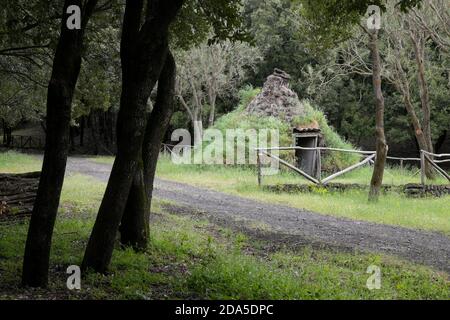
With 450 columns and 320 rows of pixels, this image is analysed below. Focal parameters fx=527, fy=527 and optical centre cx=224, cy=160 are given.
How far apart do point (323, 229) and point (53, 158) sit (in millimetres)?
7475

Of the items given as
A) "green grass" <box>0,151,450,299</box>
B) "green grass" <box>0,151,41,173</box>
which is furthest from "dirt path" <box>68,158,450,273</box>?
"green grass" <box>0,151,41,173</box>

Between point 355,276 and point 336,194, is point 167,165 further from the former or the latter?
point 355,276

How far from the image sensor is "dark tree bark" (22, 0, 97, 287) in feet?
19.7

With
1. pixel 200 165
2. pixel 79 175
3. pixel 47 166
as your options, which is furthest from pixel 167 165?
pixel 47 166

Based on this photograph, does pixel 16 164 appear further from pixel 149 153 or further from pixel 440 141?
pixel 440 141

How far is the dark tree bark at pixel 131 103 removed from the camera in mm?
6547

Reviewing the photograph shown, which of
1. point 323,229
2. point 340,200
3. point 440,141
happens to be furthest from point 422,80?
point 440,141

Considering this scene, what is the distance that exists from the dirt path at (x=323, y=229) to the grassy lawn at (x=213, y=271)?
0.92m

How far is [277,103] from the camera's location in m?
27.1

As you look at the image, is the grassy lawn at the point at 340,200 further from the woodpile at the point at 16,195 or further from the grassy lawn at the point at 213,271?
the woodpile at the point at 16,195

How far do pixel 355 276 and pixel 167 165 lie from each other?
798 inches

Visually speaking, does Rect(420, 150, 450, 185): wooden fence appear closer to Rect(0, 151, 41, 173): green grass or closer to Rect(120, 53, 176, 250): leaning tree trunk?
Rect(120, 53, 176, 250): leaning tree trunk

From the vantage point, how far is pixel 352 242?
1057 cm

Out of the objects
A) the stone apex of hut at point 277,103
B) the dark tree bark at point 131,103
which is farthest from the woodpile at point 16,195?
the stone apex of hut at point 277,103
